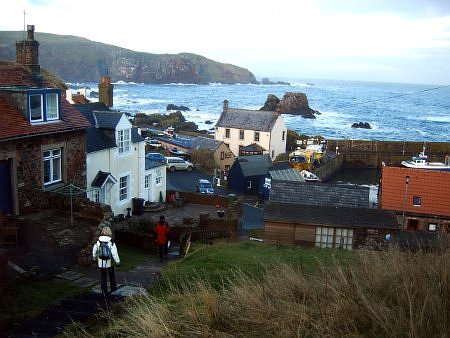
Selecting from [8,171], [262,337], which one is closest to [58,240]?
[8,171]

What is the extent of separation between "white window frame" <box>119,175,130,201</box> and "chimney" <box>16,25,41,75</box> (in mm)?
7706

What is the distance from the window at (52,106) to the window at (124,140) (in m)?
5.73

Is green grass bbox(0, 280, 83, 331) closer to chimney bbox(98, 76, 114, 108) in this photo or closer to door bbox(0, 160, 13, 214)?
door bbox(0, 160, 13, 214)

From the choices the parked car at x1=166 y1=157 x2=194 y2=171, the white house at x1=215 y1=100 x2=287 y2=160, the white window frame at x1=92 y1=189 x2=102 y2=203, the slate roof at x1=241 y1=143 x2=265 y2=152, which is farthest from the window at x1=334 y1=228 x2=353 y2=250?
the white house at x1=215 y1=100 x2=287 y2=160

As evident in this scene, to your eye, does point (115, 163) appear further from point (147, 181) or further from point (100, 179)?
point (147, 181)

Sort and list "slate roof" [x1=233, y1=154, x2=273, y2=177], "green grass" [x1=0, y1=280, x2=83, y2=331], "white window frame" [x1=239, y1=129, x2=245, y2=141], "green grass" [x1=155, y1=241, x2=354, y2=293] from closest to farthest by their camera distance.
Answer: "green grass" [x1=0, y1=280, x2=83, y2=331], "green grass" [x1=155, y1=241, x2=354, y2=293], "slate roof" [x1=233, y1=154, x2=273, y2=177], "white window frame" [x1=239, y1=129, x2=245, y2=141]

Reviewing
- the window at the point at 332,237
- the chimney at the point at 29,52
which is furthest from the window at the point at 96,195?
the window at the point at 332,237

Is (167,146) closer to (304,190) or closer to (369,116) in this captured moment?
(304,190)

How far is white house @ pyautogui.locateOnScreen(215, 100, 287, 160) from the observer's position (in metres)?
53.9

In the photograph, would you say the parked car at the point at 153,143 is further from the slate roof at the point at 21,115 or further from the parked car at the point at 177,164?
the slate roof at the point at 21,115

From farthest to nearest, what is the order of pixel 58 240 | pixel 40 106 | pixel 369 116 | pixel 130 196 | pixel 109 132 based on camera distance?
1. pixel 369 116
2. pixel 130 196
3. pixel 109 132
4. pixel 40 106
5. pixel 58 240

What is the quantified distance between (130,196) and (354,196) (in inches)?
475

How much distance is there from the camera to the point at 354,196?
24.8 metres

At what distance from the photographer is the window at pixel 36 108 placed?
1777cm
